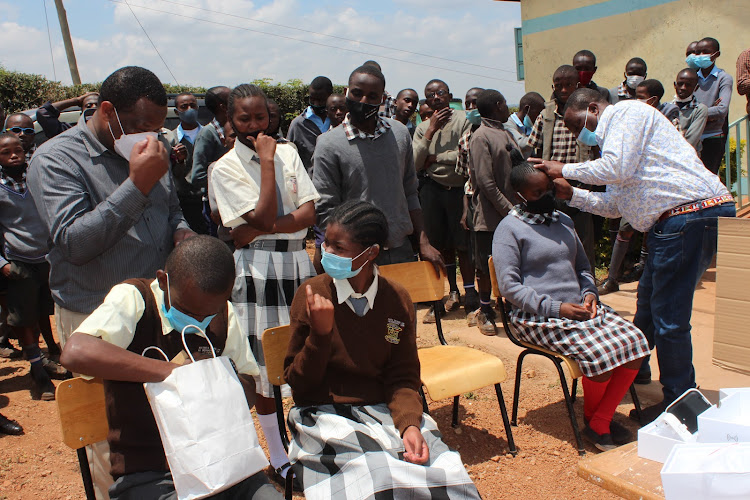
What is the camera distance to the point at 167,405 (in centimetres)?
186

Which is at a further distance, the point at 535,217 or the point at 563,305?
the point at 535,217

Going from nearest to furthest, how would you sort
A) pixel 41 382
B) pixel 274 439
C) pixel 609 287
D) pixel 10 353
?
1. pixel 274 439
2. pixel 41 382
3. pixel 10 353
4. pixel 609 287

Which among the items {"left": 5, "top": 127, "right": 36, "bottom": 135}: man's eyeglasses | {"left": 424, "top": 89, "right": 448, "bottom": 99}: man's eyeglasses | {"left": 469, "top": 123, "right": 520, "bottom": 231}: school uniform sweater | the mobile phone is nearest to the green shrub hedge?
{"left": 5, "top": 127, "right": 36, "bottom": 135}: man's eyeglasses

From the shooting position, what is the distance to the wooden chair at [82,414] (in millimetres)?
2174

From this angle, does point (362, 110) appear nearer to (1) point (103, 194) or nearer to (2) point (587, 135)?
(2) point (587, 135)

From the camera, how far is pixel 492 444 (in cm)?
381

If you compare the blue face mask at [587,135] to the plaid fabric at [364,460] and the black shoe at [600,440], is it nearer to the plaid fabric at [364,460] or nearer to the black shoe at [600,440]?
the black shoe at [600,440]

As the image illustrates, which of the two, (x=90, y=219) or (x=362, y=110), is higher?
(x=362, y=110)

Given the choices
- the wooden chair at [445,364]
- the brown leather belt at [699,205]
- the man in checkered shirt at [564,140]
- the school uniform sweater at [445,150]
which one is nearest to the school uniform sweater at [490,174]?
the man in checkered shirt at [564,140]

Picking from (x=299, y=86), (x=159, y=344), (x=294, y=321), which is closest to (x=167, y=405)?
(x=159, y=344)

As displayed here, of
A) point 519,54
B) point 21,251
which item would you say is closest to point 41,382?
point 21,251

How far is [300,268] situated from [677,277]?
2.21 metres

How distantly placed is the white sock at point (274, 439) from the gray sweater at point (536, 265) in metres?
1.63

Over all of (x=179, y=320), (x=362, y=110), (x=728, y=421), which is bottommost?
(x=728, y=421)
